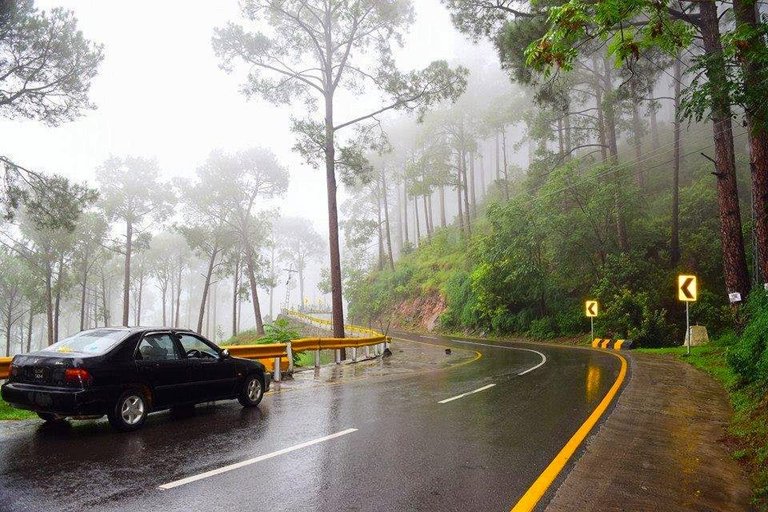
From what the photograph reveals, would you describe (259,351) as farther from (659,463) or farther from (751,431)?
(751,431)

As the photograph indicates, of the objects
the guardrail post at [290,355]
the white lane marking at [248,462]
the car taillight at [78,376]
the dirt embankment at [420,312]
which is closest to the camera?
the white lane marking at [248,462]

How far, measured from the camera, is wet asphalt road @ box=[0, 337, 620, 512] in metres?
4.29

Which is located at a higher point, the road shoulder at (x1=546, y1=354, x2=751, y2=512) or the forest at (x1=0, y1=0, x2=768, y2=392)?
the forest at (x1=0, y1=0, x2=768, y2=392)

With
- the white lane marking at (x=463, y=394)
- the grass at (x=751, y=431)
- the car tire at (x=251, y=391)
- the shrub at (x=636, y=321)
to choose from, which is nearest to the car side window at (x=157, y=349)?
the car tire at (x=251, y=391)

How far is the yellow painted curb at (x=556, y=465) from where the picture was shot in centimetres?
425

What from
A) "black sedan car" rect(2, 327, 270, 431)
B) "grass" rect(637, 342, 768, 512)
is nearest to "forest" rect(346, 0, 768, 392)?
"grass" rect(637, 342, 768, 512)

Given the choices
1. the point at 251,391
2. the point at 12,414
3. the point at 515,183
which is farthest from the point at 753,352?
the point at 515,183

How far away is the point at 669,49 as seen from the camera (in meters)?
4.91

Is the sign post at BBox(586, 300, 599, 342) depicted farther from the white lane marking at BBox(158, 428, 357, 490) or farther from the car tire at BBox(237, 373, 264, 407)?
the white lane marking at BBox(158, 428, 357, 490)

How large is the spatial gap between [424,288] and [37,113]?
33.6 metres

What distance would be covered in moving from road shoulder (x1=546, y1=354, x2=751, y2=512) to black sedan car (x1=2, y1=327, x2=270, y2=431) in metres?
5.82

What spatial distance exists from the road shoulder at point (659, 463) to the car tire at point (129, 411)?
576 cm

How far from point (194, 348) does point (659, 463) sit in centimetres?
725

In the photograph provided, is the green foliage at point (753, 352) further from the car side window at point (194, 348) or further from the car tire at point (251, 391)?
the car side window at point (194, 348)
